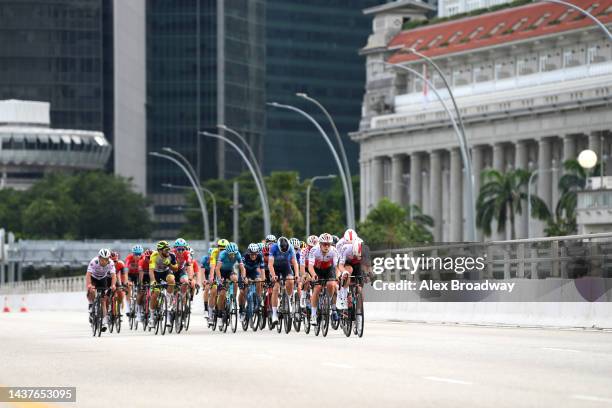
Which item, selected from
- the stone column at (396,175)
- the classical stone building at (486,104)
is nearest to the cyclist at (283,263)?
the classical stone building at (486,104)

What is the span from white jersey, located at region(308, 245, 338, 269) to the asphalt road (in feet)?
4.12

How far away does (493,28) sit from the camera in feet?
511

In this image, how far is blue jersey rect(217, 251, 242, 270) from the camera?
36.1 m

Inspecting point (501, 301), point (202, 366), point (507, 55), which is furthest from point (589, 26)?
point (202, 366)

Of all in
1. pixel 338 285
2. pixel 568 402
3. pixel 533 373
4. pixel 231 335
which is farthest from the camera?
pixel 231 335

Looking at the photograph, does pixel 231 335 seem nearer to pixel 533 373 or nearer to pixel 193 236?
pixel 533 373

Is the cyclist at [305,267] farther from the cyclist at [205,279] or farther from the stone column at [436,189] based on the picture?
the stone column at [436,189]

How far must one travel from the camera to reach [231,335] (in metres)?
34.7

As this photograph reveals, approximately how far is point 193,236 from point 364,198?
1853 centimetres

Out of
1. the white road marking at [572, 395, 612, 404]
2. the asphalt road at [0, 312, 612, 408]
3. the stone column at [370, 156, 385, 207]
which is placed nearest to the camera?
the white road marking at [572, 395, 612, 404]

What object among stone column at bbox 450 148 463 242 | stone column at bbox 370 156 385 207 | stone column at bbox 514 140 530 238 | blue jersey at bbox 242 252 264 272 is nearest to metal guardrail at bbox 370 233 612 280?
blue jersey at bbox 242 252 264 272

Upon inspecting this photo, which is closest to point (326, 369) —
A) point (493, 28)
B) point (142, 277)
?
point (142, 277)

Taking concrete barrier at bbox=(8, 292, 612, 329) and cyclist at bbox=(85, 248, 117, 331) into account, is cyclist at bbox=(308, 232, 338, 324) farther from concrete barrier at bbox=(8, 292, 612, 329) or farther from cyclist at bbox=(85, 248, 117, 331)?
concrete barrier at bbox=(8, 292, 612, 329)

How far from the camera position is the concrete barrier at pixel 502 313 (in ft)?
115
